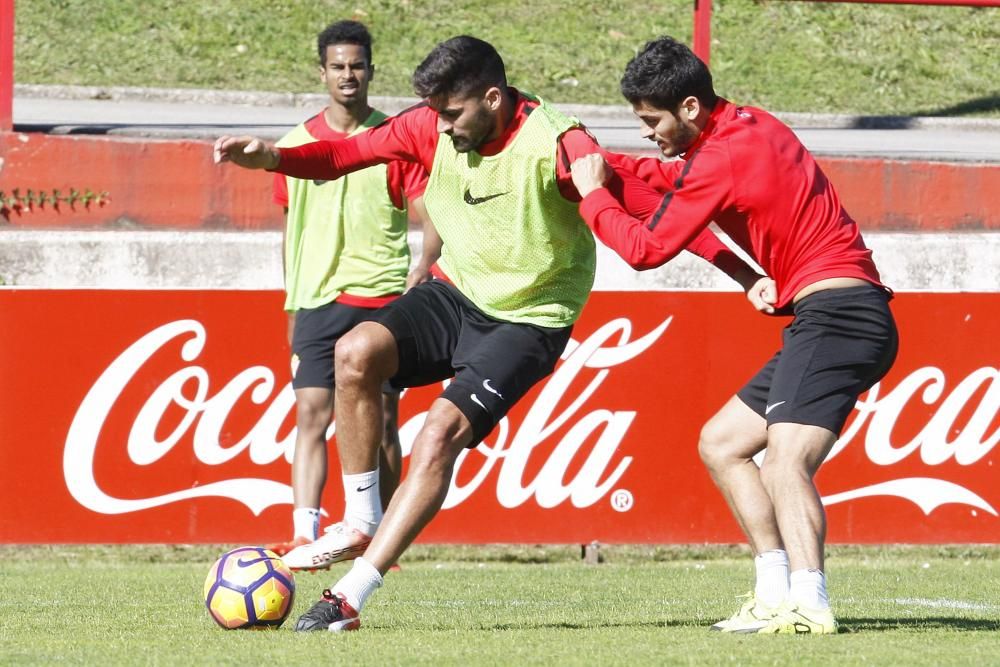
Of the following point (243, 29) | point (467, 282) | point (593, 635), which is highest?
point (467, 282)

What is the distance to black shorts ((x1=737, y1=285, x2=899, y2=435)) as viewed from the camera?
5.65 meters

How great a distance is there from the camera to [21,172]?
485 inches

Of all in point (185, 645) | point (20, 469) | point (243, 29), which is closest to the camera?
point (185, 645)

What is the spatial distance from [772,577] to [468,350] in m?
1.36

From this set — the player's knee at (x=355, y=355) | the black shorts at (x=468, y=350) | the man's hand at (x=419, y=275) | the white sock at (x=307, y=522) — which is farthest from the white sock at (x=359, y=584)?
the man's hand at (x=419, y=275)

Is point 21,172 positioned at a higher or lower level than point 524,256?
lower

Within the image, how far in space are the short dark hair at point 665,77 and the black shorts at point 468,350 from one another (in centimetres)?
103

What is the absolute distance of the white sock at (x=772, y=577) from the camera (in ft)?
19.1

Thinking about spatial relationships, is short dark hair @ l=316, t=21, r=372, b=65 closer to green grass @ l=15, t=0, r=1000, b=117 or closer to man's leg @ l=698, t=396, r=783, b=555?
man's leg @ l=698, t=396, r=783, b=555

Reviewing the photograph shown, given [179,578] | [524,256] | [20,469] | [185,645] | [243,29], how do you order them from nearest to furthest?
[185,645] < [524,256] < [179,578] < [20,469] < [243,29]

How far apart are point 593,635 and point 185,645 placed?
1.37m

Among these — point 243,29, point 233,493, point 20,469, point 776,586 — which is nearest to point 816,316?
point 776,586

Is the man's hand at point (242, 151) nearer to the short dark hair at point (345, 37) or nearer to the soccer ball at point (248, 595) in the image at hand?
the soccer ball at point (248, 595)

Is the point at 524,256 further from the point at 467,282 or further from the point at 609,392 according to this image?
the point at 609,392
